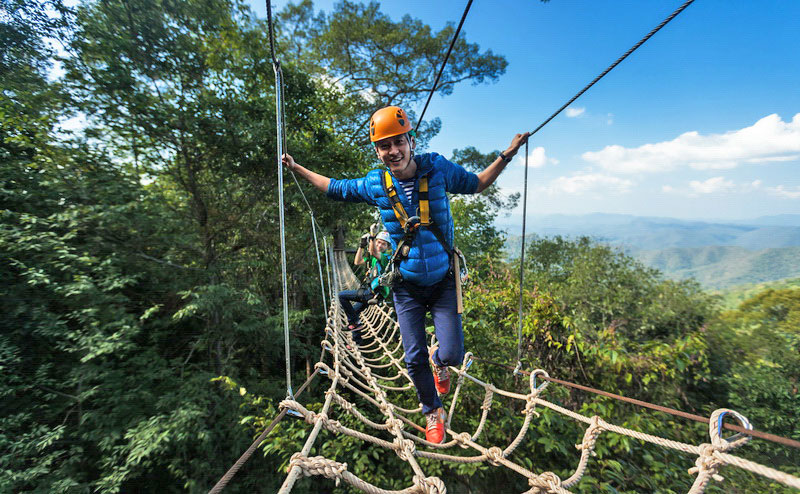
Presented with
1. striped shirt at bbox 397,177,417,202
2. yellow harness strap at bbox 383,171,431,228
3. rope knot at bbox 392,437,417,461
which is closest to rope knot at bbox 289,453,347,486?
rope knot at bbox 392,437,417,461

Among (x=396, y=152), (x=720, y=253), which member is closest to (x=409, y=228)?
(x=396, y=152)

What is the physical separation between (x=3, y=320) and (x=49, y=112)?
228 centimetres

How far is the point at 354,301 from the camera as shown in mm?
3502

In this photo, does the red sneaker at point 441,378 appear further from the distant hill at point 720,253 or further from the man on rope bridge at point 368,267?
the distant hill at point 720,253

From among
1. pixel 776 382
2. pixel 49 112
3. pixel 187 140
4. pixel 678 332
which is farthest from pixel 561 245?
pixel 49 112

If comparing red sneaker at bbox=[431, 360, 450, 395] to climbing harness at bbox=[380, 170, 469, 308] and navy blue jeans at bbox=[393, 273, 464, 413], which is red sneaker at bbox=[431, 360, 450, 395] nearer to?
navy blue jeans at bbox=[393, 273, 464, 413]

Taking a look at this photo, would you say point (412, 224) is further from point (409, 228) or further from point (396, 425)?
point (396, 425)

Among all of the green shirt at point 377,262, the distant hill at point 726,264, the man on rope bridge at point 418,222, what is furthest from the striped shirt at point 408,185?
the distant hill at point 726,264

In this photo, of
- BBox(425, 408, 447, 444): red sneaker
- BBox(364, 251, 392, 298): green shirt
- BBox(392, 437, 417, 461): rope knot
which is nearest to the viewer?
BBox(392, 437, 417, 461): rope knot

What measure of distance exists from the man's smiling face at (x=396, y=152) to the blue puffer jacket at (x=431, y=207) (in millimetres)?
58

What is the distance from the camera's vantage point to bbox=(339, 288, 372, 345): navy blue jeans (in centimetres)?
334

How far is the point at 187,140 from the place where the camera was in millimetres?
4332

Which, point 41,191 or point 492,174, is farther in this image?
point 41,191

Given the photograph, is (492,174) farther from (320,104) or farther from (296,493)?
(296,493)
